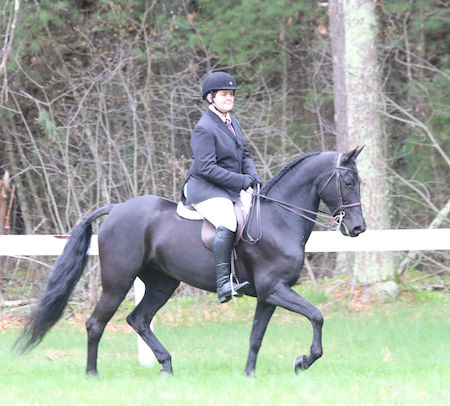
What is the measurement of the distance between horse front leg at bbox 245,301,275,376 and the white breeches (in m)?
0.82

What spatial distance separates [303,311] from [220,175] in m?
1.41

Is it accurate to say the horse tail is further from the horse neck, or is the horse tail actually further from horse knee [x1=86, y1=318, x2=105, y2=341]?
the horse neck

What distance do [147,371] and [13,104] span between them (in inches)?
305

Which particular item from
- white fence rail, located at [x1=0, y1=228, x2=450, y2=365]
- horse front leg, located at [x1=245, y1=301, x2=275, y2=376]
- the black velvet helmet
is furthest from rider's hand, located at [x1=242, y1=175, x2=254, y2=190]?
white fence rail, located at [x1=0, y1=228, x2=450, y2=365]

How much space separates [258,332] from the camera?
6516 millimetres

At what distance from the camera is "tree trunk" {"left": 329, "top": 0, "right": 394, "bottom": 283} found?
35.9 ft

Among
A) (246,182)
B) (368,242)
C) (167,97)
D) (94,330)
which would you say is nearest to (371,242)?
(368,242)

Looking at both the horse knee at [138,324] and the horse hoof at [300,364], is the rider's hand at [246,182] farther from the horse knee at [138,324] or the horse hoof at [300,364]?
the horse knee at [138,324]

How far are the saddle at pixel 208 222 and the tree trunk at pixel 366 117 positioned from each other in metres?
4.85

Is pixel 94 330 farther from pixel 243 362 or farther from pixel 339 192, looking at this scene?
pixel 339 192

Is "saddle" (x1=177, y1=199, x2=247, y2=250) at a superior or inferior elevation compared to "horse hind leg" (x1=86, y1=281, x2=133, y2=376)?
superior

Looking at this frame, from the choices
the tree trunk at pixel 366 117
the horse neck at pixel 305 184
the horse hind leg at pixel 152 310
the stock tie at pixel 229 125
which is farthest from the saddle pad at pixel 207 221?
the tree trunk at pixel 366 117

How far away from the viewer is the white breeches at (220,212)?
20.8 feet

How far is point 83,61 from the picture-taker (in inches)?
552
